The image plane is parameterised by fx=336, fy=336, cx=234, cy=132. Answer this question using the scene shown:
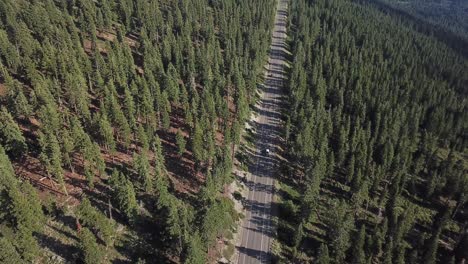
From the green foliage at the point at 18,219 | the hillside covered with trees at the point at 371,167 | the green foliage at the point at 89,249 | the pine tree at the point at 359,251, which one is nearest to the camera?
the green foliage at the point at 18,219

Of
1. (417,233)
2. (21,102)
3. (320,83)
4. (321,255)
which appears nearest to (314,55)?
(320,83)

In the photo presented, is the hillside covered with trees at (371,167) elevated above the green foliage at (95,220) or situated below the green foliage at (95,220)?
below

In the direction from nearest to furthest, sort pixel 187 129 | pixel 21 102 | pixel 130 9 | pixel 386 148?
pixel 21 102, pixel 187 129, pixel 386 148, pixel 130 9

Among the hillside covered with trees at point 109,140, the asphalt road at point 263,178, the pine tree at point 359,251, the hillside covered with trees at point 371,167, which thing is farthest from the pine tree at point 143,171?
the pine tree at point 359,251

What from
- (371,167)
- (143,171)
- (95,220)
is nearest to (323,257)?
(143,171)

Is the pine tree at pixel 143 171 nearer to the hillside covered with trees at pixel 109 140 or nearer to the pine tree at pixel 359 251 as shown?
the hillside covered with trees at pixel 109 140

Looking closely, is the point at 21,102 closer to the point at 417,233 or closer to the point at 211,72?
the point at 211,72
